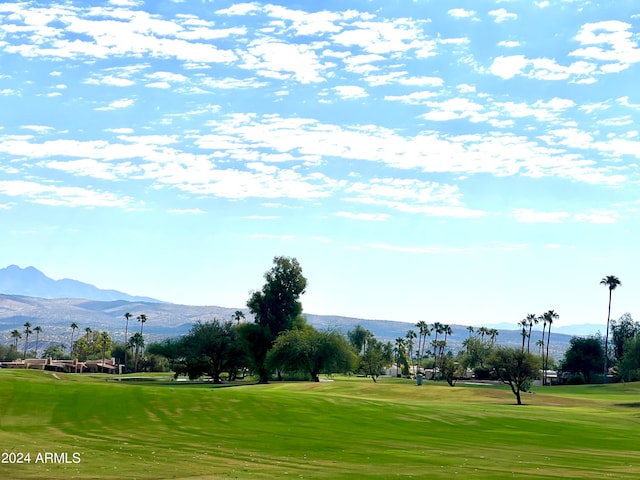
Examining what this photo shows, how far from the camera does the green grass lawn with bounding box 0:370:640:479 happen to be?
33062mm

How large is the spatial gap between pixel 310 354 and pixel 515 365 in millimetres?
38634

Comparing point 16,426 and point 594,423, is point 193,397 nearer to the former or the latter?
point 16,426

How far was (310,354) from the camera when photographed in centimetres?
13188

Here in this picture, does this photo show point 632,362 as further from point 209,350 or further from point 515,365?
point 209,350

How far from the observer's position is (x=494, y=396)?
11644 centimetres

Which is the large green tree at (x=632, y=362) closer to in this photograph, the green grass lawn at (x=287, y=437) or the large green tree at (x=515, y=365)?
the large green tree at (x=515, y=365)

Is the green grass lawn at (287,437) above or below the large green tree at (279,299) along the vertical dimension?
below

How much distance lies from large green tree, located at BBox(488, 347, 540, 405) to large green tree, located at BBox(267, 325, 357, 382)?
3121 centimetres

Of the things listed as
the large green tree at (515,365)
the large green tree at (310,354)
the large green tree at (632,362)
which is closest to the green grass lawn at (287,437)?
the large green tree at (515,365)

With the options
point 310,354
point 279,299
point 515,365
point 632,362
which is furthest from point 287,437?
point 632,362

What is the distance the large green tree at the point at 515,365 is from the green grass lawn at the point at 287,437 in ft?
81.2

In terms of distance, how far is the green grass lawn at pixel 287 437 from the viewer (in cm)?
3306

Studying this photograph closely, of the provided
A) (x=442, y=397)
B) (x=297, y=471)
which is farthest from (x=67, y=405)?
(x=442, y=397)

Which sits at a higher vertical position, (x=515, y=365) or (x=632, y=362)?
(x=632, y=362)
